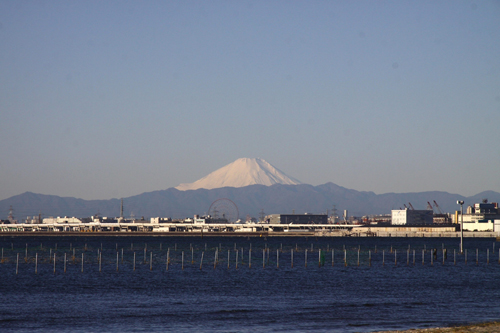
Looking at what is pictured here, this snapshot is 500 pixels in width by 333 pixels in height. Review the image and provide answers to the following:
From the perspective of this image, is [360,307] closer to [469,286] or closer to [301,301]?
[301,301]

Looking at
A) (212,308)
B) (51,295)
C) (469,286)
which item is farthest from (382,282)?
(51,295)

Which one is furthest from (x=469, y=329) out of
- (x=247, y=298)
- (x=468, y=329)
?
(x=247, y=298)

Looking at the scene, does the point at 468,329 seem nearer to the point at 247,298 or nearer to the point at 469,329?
the point at 469,329

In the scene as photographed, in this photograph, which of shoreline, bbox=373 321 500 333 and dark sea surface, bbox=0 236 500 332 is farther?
dark sea surface, bbox=0 236 500 332

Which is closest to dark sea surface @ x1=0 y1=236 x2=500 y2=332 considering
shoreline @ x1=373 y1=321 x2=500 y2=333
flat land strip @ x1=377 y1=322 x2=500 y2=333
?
shoreline @ x1=373 y1=321 x2=500 y2=333

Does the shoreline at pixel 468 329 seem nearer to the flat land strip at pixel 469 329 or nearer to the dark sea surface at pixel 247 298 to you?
the flat land strip at pixel 469 329

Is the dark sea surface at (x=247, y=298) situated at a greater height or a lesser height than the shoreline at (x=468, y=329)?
lesser

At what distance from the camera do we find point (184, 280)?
264 ft

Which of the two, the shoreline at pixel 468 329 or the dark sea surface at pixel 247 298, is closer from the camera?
the shoreline at pixel 468 329

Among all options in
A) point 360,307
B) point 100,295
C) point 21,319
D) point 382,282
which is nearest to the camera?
point 21,319

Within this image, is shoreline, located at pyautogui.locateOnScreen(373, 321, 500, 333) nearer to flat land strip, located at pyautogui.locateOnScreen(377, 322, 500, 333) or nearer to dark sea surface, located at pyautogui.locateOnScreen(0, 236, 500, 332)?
flat land strip, located at pyautogui.locateOnScreen(377, 322, 500, 333)

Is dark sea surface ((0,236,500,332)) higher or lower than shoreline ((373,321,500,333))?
lower

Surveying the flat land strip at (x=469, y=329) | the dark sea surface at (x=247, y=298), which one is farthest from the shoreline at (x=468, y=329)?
the dark sea surface at (x=247, y=298)

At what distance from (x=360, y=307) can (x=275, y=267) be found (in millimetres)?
48329
